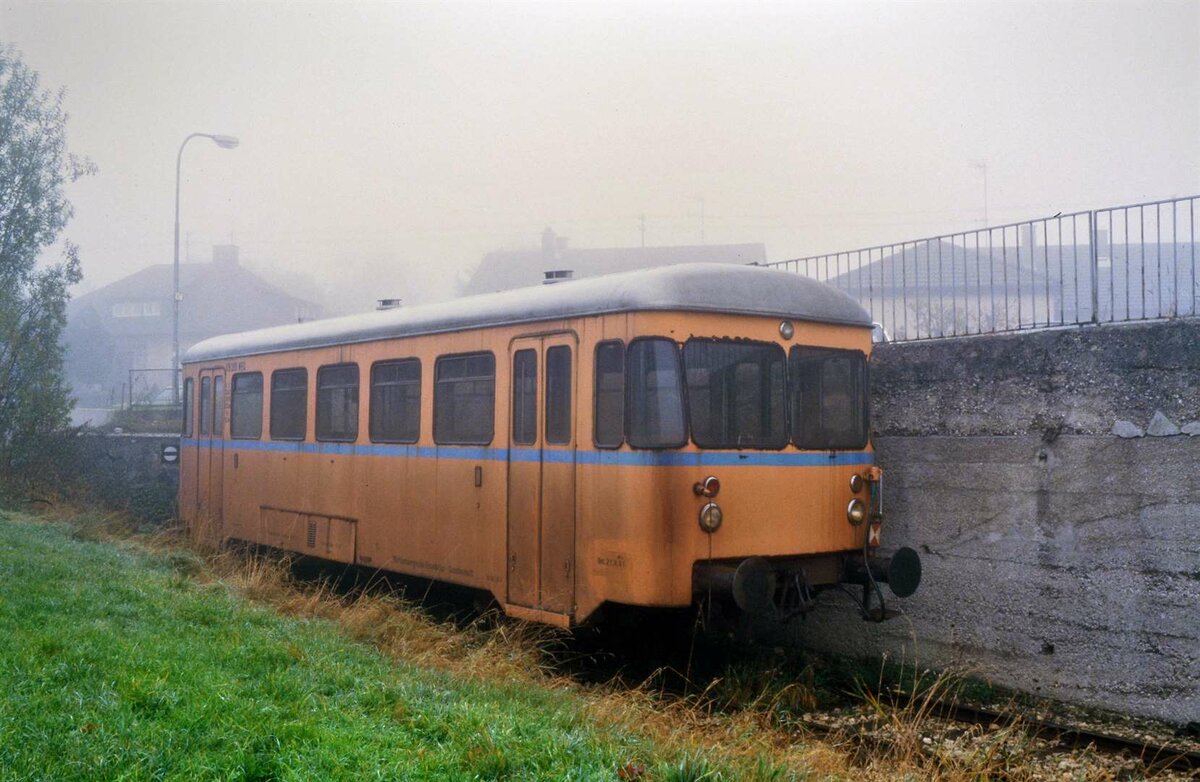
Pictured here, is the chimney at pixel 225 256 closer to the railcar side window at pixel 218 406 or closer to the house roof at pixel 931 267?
the railcar side window at pixel 218 406

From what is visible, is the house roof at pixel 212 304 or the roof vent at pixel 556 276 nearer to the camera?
the roof vent at pixel 556 276

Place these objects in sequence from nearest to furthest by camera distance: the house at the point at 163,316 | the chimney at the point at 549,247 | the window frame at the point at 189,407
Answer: the window frame at the point at 189,407 < the chimney at the point at 549,247 < the house at the point at 163,316

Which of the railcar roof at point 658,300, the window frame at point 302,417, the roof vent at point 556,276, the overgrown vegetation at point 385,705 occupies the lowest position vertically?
the overgrown vegetation at point 385,705

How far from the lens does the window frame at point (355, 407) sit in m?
11.5

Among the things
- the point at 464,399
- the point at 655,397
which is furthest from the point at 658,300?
the point at 464,399

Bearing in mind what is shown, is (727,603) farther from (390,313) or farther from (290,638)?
(390,313)

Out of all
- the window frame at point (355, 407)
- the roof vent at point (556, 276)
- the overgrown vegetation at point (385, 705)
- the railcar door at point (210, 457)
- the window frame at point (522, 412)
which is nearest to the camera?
the overgrown vegetation at point (385, 705)

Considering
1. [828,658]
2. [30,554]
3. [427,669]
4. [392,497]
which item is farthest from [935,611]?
[30,554]

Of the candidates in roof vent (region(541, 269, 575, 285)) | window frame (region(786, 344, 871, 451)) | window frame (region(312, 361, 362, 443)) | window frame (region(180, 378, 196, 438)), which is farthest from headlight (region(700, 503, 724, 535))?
window frame (region(180, 378, 196, 438))

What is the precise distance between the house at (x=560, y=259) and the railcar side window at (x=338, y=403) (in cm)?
4363

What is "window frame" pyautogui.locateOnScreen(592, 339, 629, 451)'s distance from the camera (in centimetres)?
791

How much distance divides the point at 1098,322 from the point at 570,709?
5245mm

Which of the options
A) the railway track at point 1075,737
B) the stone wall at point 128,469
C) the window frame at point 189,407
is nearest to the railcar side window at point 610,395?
the railway track at point 1075,737

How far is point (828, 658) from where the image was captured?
966 centimetres
